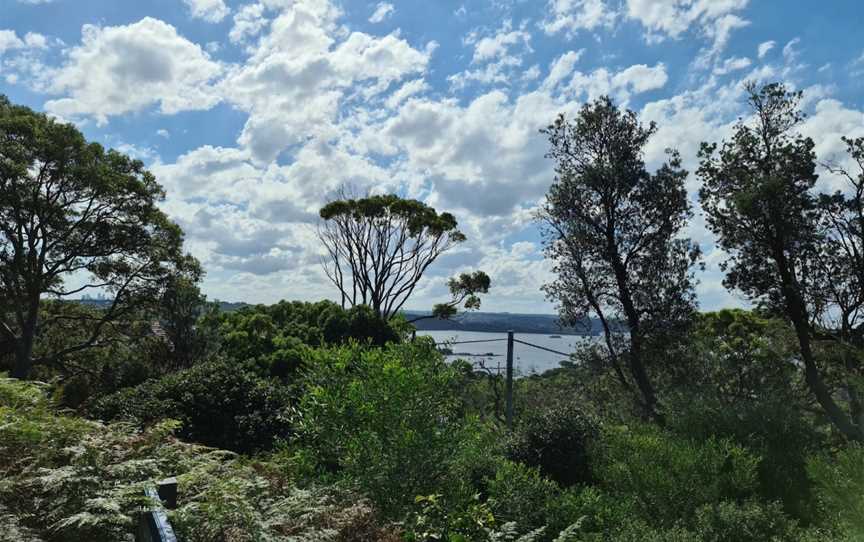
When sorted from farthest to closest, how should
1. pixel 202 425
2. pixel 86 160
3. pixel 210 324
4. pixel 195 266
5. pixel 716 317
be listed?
1. pixel 210 324
2. pixel 716 317
3. pixel 195 266
4. pixel 86 160
5. pixel 202 425

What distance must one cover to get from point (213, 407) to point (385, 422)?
3.85 metres

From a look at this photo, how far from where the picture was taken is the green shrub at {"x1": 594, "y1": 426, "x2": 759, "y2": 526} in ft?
17.5

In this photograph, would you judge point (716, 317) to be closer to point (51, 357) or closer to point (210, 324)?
point (210, 324)

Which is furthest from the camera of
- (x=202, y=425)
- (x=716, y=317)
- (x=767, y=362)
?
(x=716, y=317)

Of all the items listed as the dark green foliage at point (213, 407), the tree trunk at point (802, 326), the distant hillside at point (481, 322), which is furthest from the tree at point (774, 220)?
the dark green foliage at point (213, 407)

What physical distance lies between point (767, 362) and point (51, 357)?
1969 centimetres

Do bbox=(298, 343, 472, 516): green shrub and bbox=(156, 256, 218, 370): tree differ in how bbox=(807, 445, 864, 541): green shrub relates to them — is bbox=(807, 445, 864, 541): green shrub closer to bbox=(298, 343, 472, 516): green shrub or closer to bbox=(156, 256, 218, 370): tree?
bbox=(298, 343, 472, 516): green shrub

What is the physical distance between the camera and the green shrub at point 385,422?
5449mm

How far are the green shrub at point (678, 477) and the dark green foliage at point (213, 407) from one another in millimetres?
4510

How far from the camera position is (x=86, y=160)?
56.7 ft

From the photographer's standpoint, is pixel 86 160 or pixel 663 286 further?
pixel 86 160

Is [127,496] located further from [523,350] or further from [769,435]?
[523,350]

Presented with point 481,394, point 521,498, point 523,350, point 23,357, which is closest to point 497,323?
point 481,394

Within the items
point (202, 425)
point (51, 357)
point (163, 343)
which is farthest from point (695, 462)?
point (163, 343)
